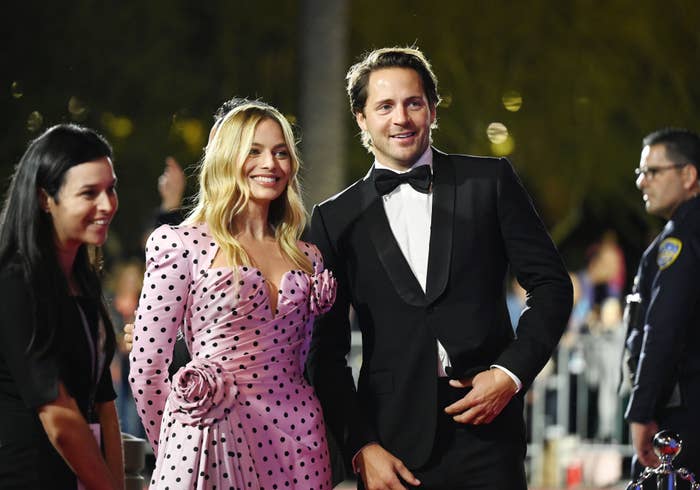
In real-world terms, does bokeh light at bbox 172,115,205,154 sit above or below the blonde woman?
above

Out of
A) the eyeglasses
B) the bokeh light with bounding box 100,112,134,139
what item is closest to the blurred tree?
the eyeglasses

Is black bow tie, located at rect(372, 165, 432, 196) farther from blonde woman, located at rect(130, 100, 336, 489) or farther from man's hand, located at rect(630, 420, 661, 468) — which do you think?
man's hand, located at rect(630, 420, 661, 468)

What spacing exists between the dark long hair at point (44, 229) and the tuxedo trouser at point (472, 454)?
111cm

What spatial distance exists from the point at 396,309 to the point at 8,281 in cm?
131

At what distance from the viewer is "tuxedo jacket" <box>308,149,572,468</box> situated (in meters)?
4.05

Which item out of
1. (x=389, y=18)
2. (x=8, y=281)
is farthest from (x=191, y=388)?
(x=389, y=18)

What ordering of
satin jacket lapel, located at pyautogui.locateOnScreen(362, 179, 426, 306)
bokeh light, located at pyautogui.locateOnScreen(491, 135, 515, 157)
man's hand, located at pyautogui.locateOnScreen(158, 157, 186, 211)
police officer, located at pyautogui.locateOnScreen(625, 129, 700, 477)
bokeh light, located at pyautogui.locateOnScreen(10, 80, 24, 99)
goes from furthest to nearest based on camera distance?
bokeh light, located at pyautogui.locateOnScreen(491, 135, 515, 157) → bokeh light, located at pyautogui.locateOnScreen(10, 80, 24, 99) → man's hand, located at pyautogui.locateOnScreen(158, 157, 186, 211) → police officer, located at pyautogui.locateOnScreen(625, 129, 700, 477) → satin jacket lapel, located at pyautogui.locateOnScreen(362, 179, 426, 306)

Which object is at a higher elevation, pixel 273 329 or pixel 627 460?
pixel 273 329

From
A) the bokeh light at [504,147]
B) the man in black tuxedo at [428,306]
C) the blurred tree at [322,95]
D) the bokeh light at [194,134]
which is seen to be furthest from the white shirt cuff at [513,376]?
the bokeh light at [504,147]

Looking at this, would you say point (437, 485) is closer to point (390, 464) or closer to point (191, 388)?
point (390, 464)

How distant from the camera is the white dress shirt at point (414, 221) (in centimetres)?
416

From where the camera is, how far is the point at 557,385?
10.9m

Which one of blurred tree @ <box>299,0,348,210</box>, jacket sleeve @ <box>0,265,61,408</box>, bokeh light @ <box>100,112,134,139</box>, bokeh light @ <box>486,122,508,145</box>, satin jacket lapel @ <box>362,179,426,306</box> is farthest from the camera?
bokeh light @ <box>486,122,508,145</box>

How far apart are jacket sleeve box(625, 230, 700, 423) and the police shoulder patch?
12 millimetres
